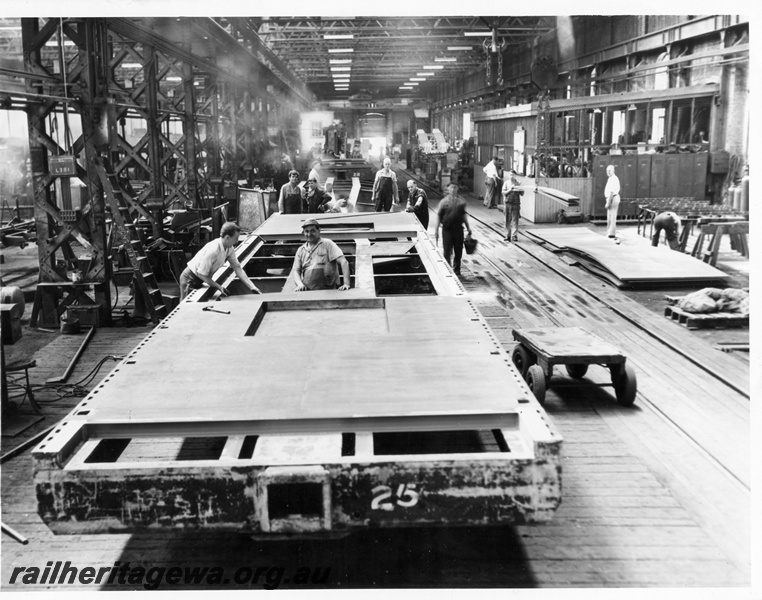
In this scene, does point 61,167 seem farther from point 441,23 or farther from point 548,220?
point 441,23

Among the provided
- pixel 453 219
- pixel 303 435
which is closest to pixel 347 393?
pixel 303 435

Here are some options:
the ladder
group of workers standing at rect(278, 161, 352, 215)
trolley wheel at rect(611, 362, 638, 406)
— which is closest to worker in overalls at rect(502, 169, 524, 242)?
group of workers standing at rect(278, 161, 352, 215)

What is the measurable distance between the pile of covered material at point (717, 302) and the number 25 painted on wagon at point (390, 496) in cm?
726

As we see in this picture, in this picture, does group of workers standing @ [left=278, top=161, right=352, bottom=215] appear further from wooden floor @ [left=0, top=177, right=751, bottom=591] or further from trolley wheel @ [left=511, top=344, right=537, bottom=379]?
wooden floor @ [left=0, top=177, right=751, bottom=591]

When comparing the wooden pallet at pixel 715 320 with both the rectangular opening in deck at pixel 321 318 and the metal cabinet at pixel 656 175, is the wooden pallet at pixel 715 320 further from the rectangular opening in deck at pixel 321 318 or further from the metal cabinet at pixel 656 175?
the metal cabinet at pixel 656 175

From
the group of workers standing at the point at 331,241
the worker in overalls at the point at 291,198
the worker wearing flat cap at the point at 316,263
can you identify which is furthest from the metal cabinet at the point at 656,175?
the worker wearing flat cap at the point at 316,263

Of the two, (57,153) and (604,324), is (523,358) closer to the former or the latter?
(604,324)

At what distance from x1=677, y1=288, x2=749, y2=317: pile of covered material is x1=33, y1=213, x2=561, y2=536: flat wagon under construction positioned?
5.63m

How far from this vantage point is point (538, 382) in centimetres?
645

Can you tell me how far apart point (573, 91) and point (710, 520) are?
24.5 metres

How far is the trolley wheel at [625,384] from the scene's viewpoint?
21.1 ft

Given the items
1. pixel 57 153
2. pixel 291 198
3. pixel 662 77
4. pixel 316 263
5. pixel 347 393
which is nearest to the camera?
pixel 347 393

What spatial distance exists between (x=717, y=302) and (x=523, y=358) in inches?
149

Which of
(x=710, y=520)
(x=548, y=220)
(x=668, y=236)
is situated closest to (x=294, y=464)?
(x=710, y=520)
